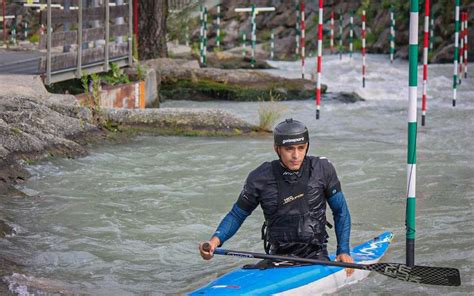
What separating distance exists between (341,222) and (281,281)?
1.57 feet

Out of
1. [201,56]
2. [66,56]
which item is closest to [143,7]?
[201,56]

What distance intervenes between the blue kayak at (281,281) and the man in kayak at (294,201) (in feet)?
0.44

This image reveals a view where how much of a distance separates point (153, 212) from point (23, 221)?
3.77ft

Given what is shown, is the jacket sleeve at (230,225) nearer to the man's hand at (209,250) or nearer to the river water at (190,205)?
the man's hand at (209,250)

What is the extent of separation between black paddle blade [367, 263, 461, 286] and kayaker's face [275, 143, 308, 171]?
0.68 metres

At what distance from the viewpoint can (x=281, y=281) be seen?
197 inches

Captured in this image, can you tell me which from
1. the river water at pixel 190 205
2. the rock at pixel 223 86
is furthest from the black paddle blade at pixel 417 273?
the rock at pixel 223 86

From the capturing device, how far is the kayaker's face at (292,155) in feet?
16.7

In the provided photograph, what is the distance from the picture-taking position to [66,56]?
11.6 metres

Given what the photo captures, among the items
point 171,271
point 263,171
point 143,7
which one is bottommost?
point 171,271

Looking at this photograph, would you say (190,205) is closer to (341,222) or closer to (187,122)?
(341,222)

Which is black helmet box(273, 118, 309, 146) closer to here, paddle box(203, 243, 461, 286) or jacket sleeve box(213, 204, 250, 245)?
jacket sleeve box(213, 204, 250, 245)

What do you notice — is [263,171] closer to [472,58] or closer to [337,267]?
[337,267]

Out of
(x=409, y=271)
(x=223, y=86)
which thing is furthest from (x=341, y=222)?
(x=223, y=86)
